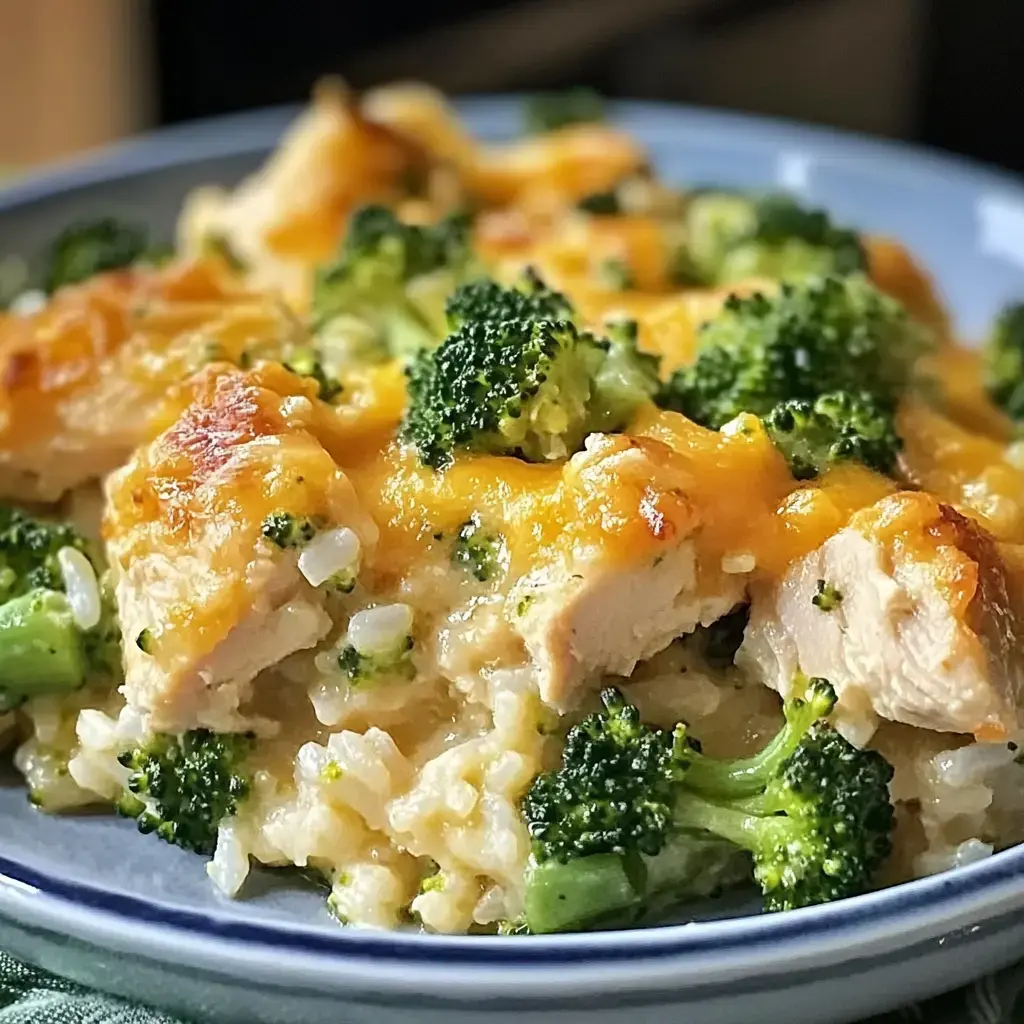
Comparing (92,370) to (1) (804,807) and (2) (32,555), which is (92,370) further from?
(1) (804,807)

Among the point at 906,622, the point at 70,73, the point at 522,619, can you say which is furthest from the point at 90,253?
the point at 70,73

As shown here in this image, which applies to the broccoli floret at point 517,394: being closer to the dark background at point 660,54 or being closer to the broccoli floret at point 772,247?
the broccoli floret at point 772,247

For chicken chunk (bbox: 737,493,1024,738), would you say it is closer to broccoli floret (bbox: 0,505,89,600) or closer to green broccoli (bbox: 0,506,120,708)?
green broccoli (bbox: 0,506,120,708)

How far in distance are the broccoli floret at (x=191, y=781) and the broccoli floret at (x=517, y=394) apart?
0.48 meters

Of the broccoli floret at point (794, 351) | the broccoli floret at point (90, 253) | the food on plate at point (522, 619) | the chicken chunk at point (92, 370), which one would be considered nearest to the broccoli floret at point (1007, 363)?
the broccoli floret at point (794, 351)

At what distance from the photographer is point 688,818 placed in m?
1.86

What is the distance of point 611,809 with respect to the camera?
1.83 m

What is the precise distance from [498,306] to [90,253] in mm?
1524

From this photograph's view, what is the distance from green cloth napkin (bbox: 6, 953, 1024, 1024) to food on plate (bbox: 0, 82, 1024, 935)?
167mm

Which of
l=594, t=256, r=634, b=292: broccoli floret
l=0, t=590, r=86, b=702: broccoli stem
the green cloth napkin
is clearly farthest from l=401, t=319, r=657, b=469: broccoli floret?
the green cloth napkin

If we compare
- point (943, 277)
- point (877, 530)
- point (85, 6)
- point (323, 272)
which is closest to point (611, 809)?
point (877, 530)

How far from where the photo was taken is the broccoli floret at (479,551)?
6.42 feet

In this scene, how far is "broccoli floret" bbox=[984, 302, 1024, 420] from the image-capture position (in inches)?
110

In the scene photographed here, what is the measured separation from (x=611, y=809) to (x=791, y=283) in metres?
1.20
